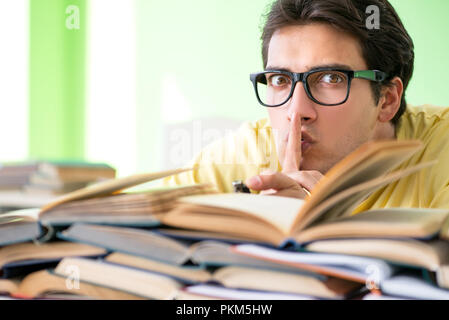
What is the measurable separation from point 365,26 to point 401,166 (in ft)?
1.52

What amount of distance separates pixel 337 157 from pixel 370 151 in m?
1.12

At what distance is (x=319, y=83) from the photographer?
1.40m

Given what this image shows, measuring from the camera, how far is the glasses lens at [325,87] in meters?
1.39

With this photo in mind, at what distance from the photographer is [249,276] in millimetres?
378

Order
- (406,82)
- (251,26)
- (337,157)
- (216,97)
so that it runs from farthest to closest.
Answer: (216,97)
(251,26)
(406,82)
(337,157)

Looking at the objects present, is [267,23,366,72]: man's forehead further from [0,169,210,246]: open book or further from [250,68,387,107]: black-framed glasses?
Answer: [0,169,210,246]: open book

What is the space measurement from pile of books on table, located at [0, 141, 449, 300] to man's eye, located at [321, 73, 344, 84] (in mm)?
992

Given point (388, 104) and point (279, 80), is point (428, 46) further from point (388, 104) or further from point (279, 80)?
point (279, 80)

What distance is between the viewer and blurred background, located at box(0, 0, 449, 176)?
3078 mm

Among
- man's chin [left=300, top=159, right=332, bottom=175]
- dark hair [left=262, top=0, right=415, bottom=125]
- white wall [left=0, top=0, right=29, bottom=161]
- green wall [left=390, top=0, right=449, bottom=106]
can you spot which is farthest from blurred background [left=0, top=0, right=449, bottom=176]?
man's chin [left=300, top=159, right=332, bottom=175]

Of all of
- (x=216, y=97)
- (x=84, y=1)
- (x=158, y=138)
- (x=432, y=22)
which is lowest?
(x=158, y=138)

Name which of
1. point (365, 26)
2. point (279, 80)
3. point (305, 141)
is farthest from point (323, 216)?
point (365, 26)
